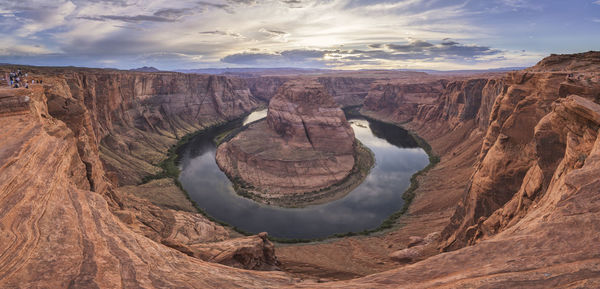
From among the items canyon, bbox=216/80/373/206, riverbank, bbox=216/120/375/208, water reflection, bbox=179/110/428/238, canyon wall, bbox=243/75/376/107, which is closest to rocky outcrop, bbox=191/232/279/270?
water reflection, bbox=179/110/428/238

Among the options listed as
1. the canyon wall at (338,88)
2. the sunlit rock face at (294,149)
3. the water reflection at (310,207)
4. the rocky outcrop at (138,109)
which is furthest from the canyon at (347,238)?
the canyon wall at (338,88)

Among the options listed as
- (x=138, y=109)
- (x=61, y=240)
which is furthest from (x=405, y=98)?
(x=61, y=240)

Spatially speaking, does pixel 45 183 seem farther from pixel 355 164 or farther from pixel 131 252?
pixel 355 164

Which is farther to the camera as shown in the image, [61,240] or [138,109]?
[138,109]

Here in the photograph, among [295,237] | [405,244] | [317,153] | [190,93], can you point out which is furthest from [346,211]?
[190,93]

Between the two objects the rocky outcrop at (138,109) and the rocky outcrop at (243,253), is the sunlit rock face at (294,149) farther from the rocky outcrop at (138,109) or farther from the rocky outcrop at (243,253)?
the rocky outcrop at (243,253)

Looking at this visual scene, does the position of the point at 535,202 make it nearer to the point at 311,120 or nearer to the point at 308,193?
Answer: the point at 308,193

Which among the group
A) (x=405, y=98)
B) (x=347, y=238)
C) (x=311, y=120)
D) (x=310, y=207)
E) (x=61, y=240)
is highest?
(x=405, y=98)
